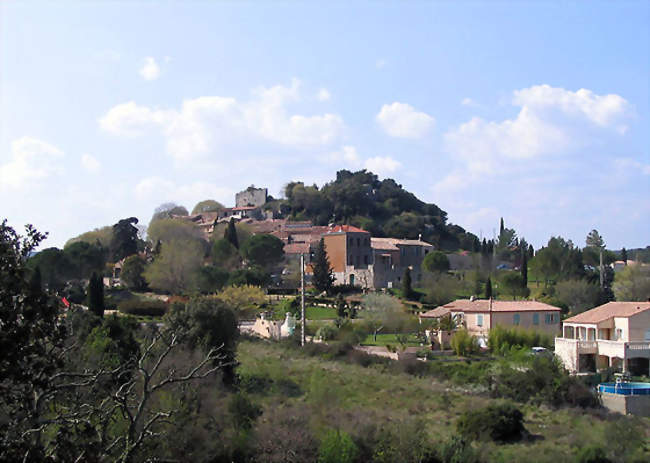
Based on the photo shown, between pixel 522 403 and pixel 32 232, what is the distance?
21.7 m

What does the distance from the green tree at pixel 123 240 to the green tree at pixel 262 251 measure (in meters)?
13.2

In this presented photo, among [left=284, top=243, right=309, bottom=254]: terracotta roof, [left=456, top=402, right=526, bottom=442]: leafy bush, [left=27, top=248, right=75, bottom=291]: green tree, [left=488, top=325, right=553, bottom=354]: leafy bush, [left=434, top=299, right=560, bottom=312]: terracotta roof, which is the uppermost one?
[left=284, top=243, right=309, bottom=254]: terracotta roof

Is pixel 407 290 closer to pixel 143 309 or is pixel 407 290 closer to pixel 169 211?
pixel 143 309

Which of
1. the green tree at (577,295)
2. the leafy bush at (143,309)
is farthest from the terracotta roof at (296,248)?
the green tree at (577,295)

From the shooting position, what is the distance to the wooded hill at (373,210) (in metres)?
86.2

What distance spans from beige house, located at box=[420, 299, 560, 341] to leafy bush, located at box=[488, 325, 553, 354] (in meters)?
1.23

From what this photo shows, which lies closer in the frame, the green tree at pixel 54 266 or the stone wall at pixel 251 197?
the green tree at pixel 54 266

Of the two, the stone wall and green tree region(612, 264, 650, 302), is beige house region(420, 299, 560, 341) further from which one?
the stone wall

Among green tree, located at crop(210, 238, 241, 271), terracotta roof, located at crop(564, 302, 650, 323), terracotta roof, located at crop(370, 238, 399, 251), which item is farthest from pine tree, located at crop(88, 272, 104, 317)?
terracotta roof, located at crop(370, 238, 399, 251)

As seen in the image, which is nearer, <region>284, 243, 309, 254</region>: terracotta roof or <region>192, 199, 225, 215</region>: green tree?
<region>284, 243, 309, 254</region>: terracotta roof

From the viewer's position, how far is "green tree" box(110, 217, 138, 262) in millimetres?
67125

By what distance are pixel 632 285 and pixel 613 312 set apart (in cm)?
1827

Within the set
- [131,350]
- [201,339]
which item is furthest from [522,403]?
[131,350]

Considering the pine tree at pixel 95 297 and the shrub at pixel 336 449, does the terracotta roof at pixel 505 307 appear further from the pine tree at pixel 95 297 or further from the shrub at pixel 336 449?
the shrub at pixel 336 449
